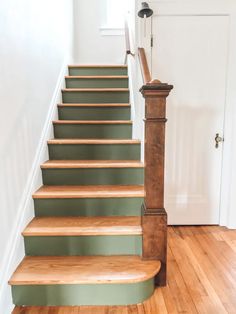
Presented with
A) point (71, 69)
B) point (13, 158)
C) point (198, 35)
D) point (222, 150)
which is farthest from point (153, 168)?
point (71, 69)

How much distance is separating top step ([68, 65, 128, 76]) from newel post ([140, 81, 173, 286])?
225 centimetres

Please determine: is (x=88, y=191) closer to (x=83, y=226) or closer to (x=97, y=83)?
(x=83, y=226)

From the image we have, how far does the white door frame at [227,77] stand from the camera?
2936 millimetres

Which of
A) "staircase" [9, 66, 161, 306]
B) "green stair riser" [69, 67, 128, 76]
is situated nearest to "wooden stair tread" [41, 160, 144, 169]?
"staircase" [9, 66, 161, 306]

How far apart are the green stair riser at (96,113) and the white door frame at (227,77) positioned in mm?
699

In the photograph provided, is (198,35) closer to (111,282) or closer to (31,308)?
(111,282)

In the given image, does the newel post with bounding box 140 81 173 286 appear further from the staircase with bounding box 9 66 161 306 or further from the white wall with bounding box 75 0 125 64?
the white wall with bounding box 75 0 125 64

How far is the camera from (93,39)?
5023mm

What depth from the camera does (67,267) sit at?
2.06 meters

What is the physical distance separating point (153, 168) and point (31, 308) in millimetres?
1196

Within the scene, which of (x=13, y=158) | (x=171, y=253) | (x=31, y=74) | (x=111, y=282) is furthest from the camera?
(x=171, y=253)

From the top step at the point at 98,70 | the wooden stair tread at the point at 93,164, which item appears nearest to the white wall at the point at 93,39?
the top step at the point at 98,70

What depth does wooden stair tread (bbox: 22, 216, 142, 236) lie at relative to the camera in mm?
2172

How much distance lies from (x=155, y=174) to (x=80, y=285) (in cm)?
87
